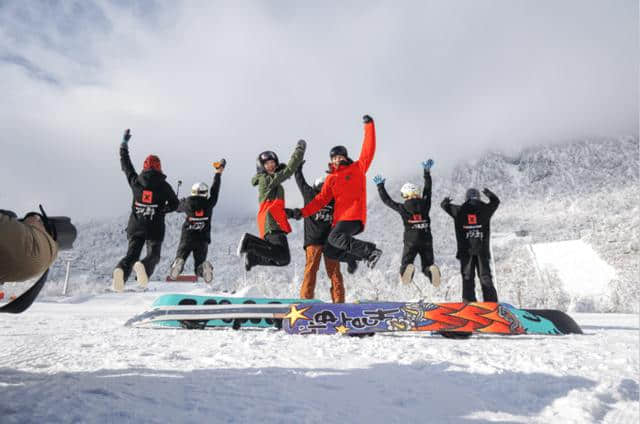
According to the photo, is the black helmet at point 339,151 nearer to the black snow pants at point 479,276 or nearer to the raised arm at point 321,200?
the raised arm at point 321,200

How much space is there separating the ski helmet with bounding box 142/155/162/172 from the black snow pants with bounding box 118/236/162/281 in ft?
3.79

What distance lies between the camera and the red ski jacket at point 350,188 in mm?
5242

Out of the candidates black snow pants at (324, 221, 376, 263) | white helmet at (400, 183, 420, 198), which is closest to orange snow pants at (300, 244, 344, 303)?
black snow pants at (324, 221, 376, 263)

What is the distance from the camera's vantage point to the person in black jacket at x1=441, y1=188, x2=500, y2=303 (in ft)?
21.4

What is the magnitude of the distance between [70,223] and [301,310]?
12.0 ft

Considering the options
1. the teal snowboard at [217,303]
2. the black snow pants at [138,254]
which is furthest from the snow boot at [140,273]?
the teal snowboard at [217,303]

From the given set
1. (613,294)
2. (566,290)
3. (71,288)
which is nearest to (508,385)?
(613,294)

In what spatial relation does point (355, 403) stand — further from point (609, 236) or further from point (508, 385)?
point (609, 236)

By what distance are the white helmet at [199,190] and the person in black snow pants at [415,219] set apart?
121 inches

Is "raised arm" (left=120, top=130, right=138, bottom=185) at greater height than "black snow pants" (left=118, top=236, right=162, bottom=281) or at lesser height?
greater

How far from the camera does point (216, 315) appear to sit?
561 cm

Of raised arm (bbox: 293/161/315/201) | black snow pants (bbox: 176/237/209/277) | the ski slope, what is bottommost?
the ski slope

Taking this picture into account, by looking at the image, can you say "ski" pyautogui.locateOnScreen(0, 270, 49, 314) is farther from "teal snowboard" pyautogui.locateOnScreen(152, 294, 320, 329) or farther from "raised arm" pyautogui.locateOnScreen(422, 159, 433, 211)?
"raised arm" pyautogui.locateOnScreen(422, 159, 433, 211)

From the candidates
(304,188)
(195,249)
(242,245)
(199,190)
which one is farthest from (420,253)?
(199,190)
